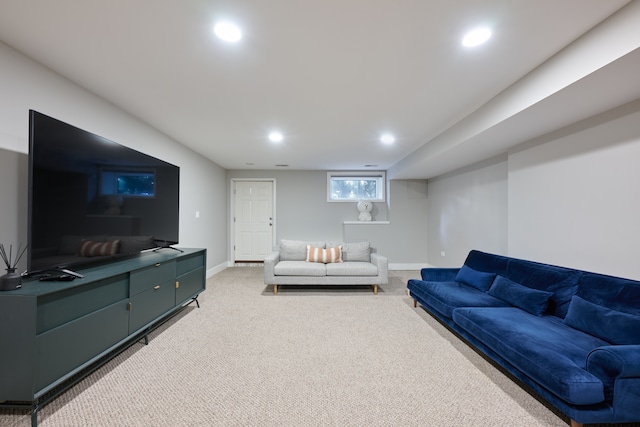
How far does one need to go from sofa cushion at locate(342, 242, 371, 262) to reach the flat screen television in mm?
2918

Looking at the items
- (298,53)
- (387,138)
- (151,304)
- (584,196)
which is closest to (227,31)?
(298,53)

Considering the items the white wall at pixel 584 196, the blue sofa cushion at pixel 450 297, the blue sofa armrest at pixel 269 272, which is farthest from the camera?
the blue sofa armrest at pixel 269 272

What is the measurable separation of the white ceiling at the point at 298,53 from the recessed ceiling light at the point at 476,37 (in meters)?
0.05

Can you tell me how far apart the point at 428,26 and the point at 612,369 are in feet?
7.14

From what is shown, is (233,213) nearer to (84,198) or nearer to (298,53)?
(84,198)

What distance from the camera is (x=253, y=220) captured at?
641cm

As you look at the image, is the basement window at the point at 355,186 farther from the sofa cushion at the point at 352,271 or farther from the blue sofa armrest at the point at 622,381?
the blue sofa armrest at the point at 622,381

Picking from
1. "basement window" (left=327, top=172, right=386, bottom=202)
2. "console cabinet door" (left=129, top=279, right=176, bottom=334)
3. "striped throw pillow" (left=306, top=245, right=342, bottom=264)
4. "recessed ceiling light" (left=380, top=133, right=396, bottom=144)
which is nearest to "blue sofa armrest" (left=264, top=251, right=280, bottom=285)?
"striped throw pillow" (left=306, top=245, right=342, bottom=264)

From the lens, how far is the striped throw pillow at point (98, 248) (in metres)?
2.13

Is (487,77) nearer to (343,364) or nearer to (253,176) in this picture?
(343,364)

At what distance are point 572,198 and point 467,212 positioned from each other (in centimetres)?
196

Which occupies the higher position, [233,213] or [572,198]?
[572,198]

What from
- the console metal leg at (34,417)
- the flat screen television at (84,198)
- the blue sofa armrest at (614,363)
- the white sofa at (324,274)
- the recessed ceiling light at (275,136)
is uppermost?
the recessed ceiling light at (275,136)

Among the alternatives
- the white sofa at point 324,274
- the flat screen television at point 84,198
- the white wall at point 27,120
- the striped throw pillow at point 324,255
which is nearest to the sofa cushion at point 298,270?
the white sofa at point 324,274
